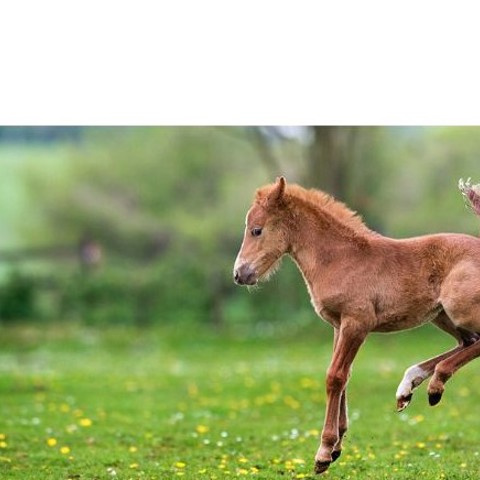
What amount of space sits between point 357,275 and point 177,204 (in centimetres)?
2817

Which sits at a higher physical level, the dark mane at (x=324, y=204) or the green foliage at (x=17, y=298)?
the green foliage at (x=17, y=298)

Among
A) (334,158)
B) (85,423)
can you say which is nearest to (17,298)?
(334,158)

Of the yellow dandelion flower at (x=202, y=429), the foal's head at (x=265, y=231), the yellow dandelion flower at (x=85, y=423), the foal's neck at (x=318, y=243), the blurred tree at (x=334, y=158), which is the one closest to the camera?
the foal's head at (x=265, y=231)

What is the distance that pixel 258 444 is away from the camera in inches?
437

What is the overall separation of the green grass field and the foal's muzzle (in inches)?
94.0

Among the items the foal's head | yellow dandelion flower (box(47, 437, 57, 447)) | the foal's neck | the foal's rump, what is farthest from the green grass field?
the foal's head

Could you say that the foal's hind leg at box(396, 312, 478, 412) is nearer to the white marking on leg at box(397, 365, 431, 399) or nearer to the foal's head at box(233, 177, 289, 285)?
the white marking on leg at box(397, 365, 431, 399)

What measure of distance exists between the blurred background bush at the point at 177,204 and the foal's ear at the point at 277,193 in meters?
15.9

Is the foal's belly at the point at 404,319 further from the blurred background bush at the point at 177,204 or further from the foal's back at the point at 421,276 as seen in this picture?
the blurred background bush at the point at 177,204

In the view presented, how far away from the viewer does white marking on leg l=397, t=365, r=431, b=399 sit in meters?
7.30

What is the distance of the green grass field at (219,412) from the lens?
9.73 m

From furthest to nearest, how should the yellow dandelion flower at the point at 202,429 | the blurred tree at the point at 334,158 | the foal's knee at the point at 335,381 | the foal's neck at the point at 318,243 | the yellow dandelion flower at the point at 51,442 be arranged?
the blurred tree at the point at 334,158 < the yellow dandelion flower at the point at 202,429 < the yellow dandelion flower at the point at 51,442 < the foal's neck at the point at 318,243 < the foal's knee at the point at 335,381

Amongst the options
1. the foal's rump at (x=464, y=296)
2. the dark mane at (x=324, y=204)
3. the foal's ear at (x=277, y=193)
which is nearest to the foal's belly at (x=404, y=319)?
the foal's rump at (x=464, y=296)

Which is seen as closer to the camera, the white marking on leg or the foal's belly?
the white marking on leg
